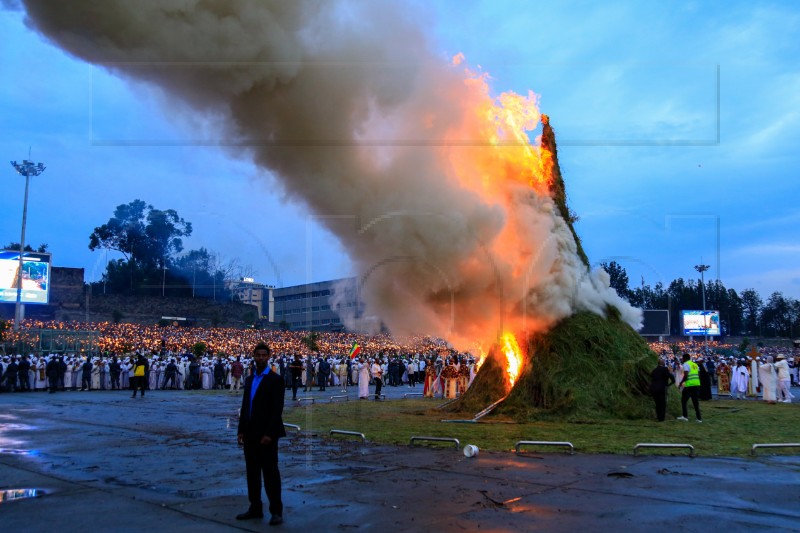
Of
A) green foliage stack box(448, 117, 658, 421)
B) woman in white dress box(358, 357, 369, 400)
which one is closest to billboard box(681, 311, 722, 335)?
woman in white dress box(358, 357, 369, 400)

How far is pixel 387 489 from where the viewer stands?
25.0 ft

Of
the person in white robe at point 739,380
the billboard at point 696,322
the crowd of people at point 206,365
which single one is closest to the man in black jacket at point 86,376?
the crowd of people at point 206,365

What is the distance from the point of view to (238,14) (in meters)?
11.7

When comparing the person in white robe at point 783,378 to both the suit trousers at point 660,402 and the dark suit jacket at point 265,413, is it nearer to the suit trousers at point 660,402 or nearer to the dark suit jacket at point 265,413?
the suit trousers at point 660,402

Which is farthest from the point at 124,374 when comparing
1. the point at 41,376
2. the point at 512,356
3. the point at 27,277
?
the point at 512,356

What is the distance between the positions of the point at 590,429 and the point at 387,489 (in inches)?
275

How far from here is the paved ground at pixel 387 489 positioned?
6.11 metres

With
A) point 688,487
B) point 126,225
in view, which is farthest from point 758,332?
point 688,487

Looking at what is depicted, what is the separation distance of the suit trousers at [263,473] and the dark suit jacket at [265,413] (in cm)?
10

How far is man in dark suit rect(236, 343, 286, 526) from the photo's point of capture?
6328 millimetres

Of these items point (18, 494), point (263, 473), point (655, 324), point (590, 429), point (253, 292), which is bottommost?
point (18, 494)

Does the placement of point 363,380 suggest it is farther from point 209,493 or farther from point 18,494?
point 18,494

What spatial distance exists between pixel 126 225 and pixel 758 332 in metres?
102

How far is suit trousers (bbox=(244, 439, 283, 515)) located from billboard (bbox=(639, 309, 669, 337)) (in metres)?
69.9
